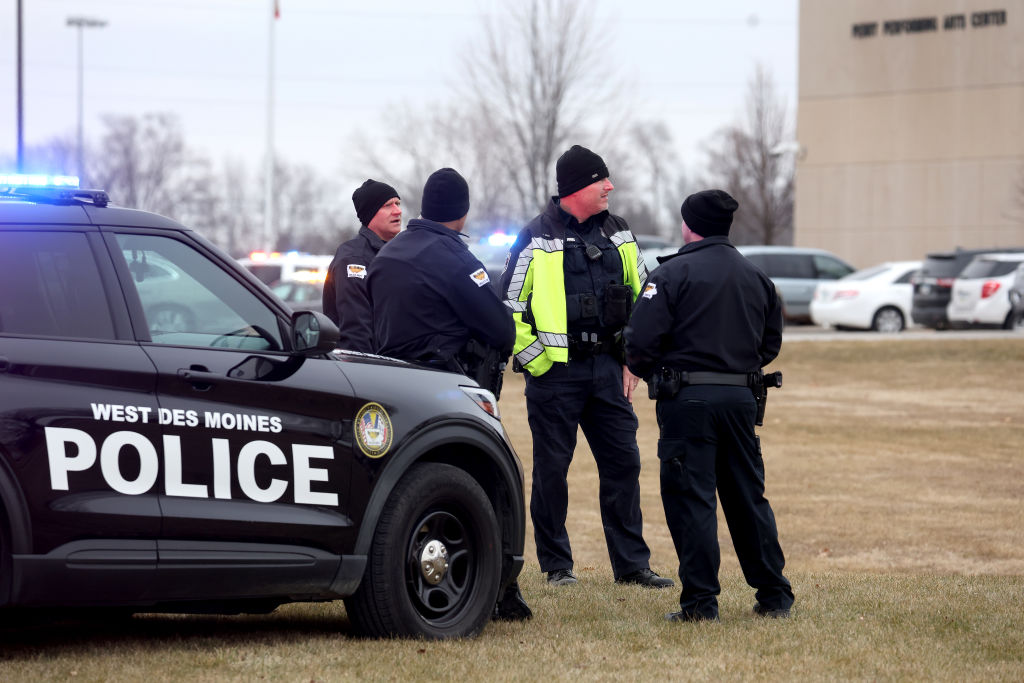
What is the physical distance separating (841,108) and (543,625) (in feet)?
147

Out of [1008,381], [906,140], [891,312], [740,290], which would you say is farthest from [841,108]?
[740,290]

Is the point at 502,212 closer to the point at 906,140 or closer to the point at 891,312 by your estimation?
the point at 906,140

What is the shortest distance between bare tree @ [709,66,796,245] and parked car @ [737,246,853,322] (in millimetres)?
20892

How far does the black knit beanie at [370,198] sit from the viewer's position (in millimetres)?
8156

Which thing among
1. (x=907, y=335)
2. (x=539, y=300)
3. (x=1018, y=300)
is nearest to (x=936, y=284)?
(x=907, y=335)

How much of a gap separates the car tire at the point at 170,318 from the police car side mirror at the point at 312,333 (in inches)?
14.8

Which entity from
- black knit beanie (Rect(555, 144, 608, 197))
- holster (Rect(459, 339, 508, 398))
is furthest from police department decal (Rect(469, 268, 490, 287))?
black knit beanie (Rect(555, 144, 608, 197))

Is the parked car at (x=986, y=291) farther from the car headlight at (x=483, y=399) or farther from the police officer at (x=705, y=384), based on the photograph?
the car headlight at (x=483, y=399)

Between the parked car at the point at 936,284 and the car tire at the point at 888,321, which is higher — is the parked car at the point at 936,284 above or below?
above

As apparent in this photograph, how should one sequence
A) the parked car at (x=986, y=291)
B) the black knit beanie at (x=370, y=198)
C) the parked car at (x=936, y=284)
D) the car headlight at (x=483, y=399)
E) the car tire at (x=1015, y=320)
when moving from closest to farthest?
the car headlight at (x=483, y=399), the black knit beanie at (x=370, y=198), the parked car at (x=986, y=291), the car tire at (x=1015, y=320), the parked car at (x=936, y=284)

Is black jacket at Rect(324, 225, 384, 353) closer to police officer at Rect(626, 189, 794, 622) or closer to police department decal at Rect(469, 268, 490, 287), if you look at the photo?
police department decal at Rect(469, 268, 490, 287)

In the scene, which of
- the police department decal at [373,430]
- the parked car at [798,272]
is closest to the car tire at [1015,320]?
the parked car at [798,272]

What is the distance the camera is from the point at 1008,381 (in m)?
20.9

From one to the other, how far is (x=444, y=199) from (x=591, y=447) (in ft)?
5.62
